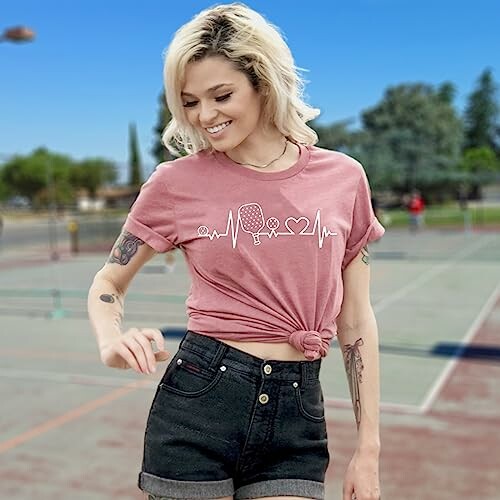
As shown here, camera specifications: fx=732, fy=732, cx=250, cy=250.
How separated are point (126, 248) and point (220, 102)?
391 mm

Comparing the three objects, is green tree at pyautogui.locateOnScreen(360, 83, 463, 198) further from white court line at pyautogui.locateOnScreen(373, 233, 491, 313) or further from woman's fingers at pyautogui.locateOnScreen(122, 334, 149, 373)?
woman's fingers at pyautogui.locateOnScreen(122, 334, 149, 373)

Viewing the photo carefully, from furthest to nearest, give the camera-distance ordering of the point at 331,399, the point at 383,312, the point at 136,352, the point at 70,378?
the point at 383,312 → the point at 70,378 → the point at 331,399 → the point at 136,352

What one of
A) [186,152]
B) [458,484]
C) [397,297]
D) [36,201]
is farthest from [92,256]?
[36,201]

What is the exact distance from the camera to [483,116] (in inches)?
3398

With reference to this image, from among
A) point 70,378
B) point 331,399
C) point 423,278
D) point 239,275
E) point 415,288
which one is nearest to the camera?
point 239,275

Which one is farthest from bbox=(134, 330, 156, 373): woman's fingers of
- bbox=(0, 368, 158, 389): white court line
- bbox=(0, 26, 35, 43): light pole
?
bbox=(0, 26, 35, 43): light pole

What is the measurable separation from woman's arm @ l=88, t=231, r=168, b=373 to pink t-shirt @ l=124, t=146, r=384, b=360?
0.05m

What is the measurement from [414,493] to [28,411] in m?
3.77

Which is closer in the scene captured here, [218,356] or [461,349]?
[218,356]

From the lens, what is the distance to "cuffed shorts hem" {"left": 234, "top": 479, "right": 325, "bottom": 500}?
154cm

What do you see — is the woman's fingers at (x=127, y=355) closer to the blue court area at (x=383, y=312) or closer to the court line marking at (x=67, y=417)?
the court line marking at (x=67, y=417)

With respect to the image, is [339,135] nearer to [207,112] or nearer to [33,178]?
[207,112]

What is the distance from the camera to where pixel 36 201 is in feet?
267

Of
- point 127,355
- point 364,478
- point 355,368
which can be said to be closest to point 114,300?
point 127,355
